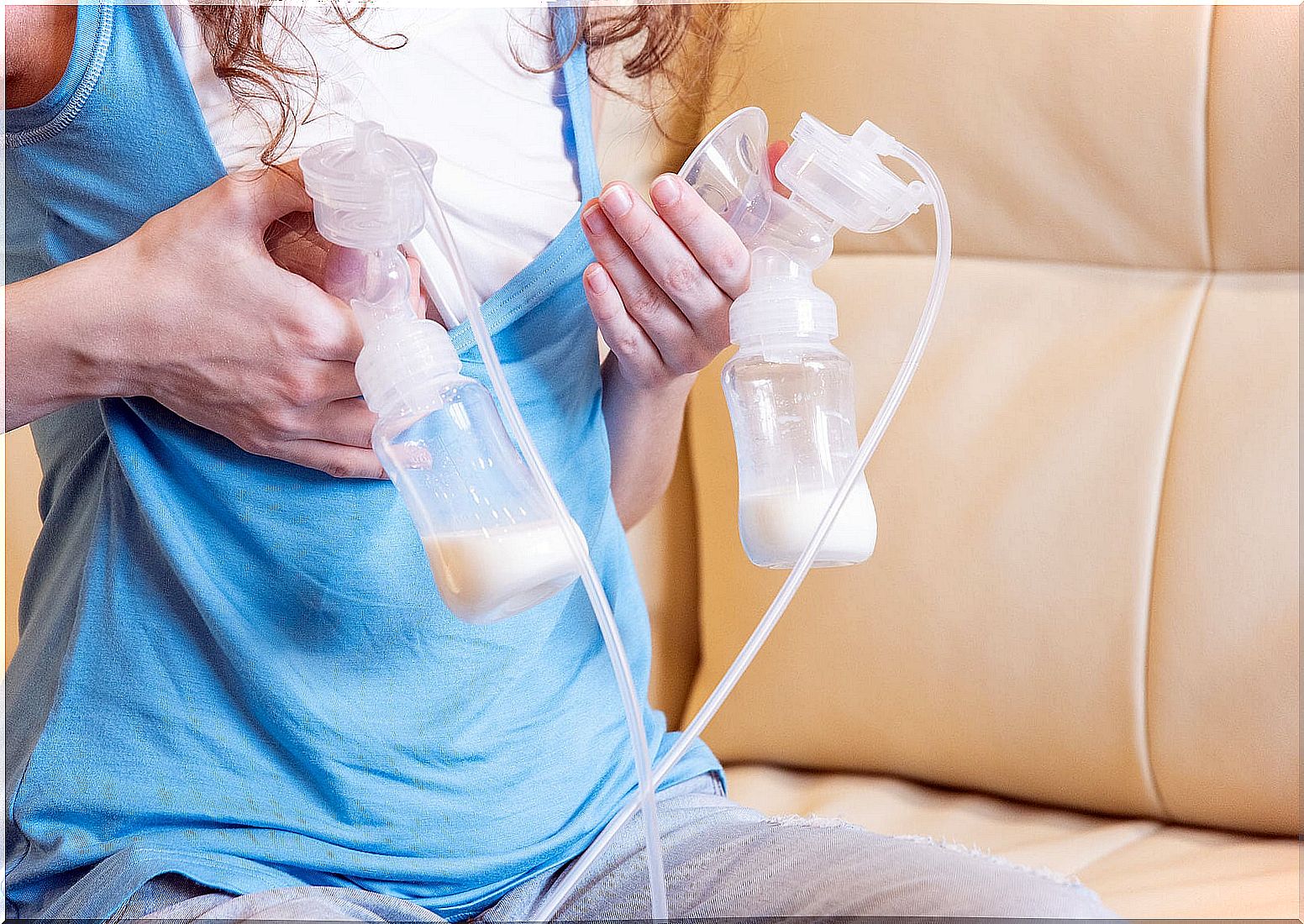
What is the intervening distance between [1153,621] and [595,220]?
0.56 meters

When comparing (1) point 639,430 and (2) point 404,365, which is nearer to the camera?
(2) point 404,365

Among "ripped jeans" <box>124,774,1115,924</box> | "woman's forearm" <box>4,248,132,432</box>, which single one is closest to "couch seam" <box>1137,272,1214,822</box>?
"ripped jeans" <box>124,774,1115,924</box>

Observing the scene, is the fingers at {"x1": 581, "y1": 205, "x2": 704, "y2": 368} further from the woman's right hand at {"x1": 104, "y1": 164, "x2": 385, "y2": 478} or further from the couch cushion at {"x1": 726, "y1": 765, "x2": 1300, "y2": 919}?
the couch cushion at {"x1": 726, "y1": 765, "x2": 1300, "y2": 919}

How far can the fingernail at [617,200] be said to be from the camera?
1.81 feet

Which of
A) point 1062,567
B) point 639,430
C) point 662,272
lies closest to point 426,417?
point 662,272

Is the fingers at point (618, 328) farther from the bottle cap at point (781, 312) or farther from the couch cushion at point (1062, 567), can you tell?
the couch cushion at point (1062, 567)

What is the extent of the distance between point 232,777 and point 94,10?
38 cm

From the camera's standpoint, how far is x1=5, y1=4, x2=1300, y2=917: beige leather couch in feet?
2.76

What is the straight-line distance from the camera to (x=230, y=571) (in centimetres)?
62

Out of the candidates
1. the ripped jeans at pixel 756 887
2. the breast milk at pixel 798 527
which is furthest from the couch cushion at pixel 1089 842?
the breast milk at pixel 798 527

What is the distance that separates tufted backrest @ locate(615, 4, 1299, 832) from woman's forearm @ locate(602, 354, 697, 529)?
23 cm

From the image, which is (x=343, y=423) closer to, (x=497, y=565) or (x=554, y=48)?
(x=497, y=565)

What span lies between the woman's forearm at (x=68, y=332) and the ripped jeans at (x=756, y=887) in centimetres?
25

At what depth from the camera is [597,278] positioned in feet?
1.97
